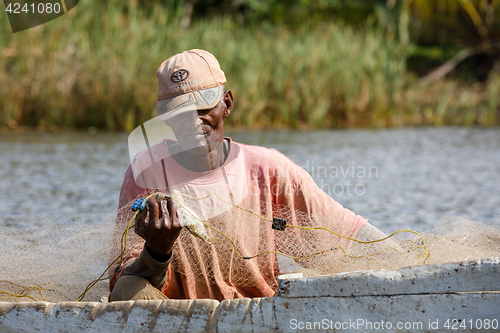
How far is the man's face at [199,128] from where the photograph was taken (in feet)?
8.66

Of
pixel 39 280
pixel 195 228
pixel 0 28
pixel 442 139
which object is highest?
pixel 0 28

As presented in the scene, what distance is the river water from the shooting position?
20.1 ft

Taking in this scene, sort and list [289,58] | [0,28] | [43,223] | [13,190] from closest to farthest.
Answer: [43,223]
[13,190]
[0,28]
[289,58]

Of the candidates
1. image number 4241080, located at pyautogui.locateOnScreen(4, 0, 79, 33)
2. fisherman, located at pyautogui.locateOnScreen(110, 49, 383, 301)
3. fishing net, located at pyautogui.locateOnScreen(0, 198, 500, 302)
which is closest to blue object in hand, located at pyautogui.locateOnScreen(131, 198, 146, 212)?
fishing net, located at pyautogui.locateOnScreen(0, 198, 500, 302)

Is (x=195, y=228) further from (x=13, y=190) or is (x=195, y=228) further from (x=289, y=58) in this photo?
(x=289, y=58)

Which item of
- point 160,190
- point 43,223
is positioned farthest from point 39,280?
point 160,190

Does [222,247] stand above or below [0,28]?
below

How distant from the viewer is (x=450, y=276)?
223 centimetres

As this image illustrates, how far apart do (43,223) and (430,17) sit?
20958 mm

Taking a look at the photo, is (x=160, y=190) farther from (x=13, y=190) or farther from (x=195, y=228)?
(x=13, y=190)

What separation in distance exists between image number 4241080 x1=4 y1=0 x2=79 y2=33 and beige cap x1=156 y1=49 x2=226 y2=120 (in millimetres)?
9160

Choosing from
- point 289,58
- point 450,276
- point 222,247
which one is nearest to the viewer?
point 450,276

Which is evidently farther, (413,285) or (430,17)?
(430,17)
